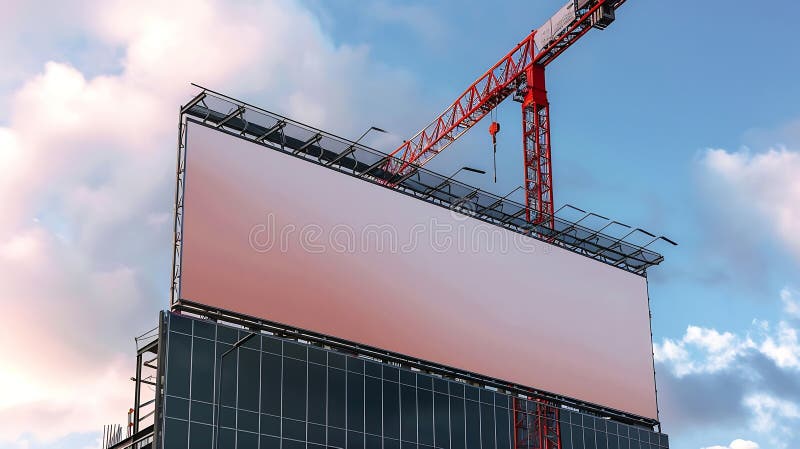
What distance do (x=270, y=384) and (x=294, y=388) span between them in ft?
5.64

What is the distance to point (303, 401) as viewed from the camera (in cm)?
6650

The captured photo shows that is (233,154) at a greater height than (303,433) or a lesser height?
greater

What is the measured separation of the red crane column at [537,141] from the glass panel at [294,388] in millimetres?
37743

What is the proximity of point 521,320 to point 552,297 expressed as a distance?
4.32 m

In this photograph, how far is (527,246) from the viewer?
8738 cm

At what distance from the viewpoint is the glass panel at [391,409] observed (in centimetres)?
7094

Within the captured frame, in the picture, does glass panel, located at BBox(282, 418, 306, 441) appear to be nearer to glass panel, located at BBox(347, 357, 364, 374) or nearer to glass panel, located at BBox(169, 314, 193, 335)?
glass panel, located at BBox(347, 357, 364, 374)

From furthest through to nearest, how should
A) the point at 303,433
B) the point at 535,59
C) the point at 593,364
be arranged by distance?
the point at 535,59 < the point at 593,364 < the point at 303,433

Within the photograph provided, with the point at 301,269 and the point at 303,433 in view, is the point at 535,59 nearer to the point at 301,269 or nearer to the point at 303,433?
the point at 301,269

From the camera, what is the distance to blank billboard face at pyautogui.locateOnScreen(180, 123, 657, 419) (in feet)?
223

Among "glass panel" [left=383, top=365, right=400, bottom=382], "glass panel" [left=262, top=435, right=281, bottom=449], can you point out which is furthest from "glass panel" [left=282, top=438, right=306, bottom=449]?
"glass panel" [left=383, top=365, right=400, bottom=382]

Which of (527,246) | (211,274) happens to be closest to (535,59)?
(527,246)

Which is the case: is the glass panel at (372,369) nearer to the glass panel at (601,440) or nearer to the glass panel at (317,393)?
the glass panel at (317,393)

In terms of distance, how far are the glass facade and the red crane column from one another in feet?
81.4
